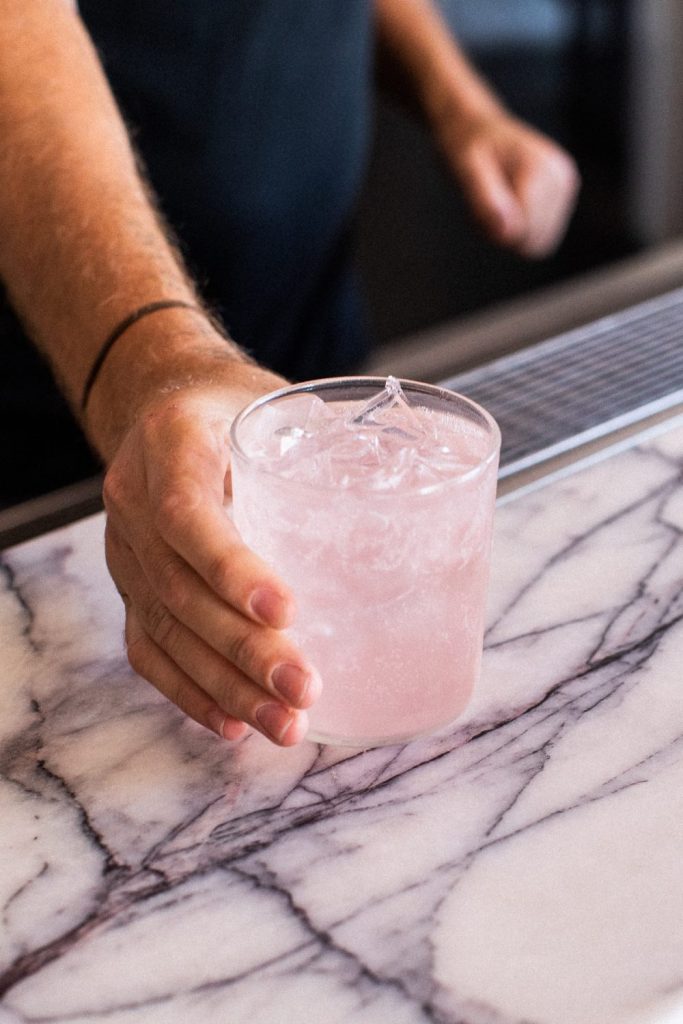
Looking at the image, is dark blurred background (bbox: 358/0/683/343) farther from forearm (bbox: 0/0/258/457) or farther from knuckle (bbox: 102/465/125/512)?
knuckle (bbox: 102/465/125/512)

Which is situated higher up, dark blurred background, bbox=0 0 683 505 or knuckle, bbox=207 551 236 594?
knuckle, bbox=207 551 236 594

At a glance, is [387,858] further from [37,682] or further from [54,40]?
[54,40]

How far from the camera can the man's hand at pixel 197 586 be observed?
2.20 ft

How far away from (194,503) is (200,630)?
0.08 metres

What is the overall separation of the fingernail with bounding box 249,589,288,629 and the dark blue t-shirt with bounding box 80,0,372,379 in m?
1.09

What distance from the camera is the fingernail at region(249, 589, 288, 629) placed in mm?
660

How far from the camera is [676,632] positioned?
0.83m

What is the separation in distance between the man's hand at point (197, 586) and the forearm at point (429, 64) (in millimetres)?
1343

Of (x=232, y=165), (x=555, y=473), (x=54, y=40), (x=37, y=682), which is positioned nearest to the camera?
(x=37, y=682)

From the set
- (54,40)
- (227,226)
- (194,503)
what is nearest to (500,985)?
(194,503)

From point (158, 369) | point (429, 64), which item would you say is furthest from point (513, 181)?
point (158, 369)

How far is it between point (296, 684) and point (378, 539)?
9cm

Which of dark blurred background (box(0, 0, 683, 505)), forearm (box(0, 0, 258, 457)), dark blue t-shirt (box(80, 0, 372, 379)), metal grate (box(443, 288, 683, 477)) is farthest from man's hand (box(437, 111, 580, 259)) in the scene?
dark blurred background (box(0, 0, 683, 505))

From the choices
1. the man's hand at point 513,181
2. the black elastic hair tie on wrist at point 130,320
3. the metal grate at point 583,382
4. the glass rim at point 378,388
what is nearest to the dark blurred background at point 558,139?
the man's hand at point 513,181
